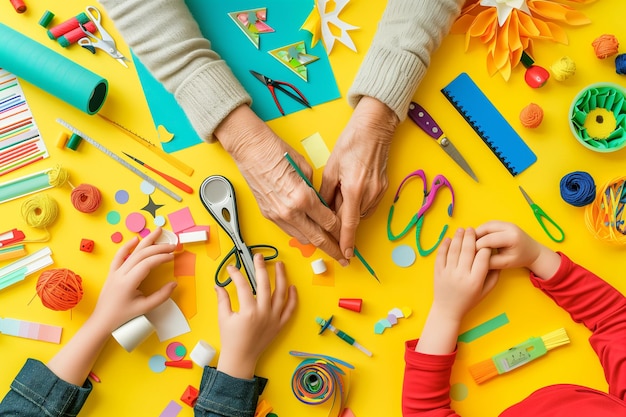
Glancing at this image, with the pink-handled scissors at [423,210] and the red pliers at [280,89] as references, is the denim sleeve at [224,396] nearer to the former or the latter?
the pink-handled scissors at [423,210]

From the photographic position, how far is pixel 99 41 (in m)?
1.22

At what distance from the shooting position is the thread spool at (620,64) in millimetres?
1180

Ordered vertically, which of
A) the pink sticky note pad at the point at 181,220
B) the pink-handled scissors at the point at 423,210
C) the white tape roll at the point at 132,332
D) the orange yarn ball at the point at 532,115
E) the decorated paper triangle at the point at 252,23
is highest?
the decorated paper triangle at the point at 252,23

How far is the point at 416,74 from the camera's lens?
114 centimetres

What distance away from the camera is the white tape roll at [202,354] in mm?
1172

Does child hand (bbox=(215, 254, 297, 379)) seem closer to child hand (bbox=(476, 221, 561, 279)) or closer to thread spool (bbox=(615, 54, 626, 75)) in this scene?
child hand (bbox=(476, 221, 561, 279))

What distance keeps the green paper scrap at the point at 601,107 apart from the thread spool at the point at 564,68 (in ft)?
0.18

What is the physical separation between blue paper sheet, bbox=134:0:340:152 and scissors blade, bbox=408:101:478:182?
0.59ft

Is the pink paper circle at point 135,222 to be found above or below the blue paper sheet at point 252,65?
below

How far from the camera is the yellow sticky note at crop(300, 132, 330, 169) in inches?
48.0

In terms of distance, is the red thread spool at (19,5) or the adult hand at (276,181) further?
the red thread spool at (19,5)

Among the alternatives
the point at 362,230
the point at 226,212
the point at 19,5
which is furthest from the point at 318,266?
the point at 19,5

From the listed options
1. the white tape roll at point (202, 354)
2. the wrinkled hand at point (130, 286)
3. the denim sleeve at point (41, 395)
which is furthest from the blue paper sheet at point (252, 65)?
the denim sleeve at point (41, 395)

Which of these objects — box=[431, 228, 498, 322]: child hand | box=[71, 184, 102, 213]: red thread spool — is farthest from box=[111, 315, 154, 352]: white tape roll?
box=[431, 228, 498, 322]: child hand
